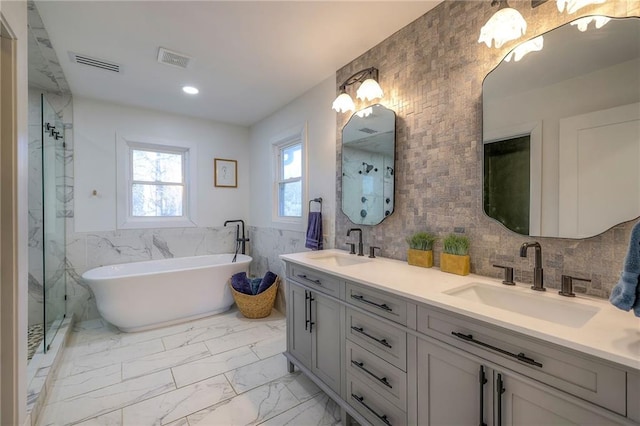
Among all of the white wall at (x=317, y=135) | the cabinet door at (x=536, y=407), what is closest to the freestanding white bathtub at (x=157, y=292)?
the white wall at (x=317, y=135)

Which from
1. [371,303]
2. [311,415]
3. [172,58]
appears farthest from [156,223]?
[371,303]

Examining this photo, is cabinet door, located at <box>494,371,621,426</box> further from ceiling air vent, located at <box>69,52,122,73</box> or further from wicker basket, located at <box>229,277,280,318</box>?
ceiling air vent, located at <box>69,52,122,73</box>

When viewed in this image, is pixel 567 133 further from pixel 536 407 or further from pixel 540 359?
pixel 536 407

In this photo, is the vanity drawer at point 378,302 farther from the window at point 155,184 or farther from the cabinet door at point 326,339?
the window at point 155,184

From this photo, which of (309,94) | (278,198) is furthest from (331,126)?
(278,198)

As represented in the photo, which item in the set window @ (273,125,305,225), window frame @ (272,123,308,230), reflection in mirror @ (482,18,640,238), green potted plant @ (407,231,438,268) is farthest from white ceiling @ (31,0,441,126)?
green potted plant @ (407,231,438,268)

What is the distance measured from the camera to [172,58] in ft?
7.61

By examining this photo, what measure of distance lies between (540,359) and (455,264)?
0.72 m

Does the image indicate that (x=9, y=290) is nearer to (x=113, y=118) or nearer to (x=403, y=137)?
(x=403, y=137)

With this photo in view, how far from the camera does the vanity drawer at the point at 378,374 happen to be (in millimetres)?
1316

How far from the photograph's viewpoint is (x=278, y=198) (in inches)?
144

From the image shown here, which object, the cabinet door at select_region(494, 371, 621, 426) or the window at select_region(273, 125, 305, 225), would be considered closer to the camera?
the cabinet door at select_region(494, 371, 621, 426)

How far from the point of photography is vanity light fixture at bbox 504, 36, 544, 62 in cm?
133

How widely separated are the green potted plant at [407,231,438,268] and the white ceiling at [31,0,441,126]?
4.85 ft
